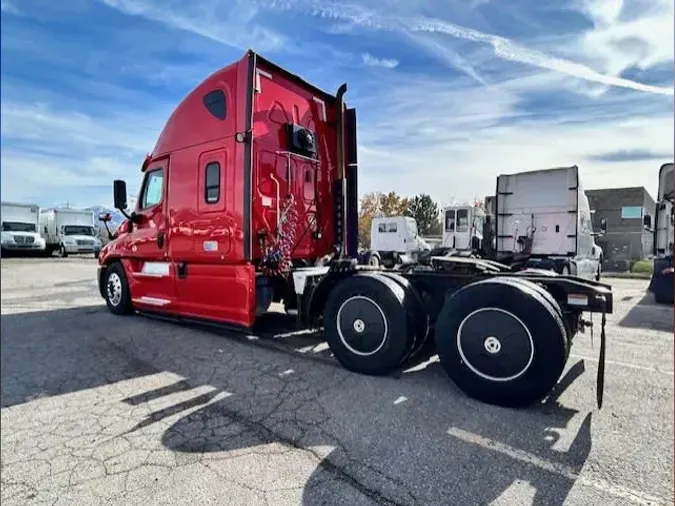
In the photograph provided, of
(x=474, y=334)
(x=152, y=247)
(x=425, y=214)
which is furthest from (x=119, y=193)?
(x=474, y=334)

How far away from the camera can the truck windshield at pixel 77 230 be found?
24.3 metres

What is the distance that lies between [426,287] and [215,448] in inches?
101

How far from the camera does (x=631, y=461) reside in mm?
2455

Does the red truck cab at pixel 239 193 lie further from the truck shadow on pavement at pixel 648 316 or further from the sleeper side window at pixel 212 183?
the truck shadow on pavement at pixel 648 316

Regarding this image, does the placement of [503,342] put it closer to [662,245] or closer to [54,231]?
[662,245]

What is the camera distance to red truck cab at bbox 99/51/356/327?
193 inches

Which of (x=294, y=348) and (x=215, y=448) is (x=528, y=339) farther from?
(x=294, y=348)

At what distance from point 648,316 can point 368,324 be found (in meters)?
6.50

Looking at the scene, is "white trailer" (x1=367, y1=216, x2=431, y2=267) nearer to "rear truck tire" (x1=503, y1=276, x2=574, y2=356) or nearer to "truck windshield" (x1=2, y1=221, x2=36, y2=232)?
"rear truck tire" (x1=503, y1=276, x2=574, y2=356)

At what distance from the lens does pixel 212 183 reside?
5.25 m

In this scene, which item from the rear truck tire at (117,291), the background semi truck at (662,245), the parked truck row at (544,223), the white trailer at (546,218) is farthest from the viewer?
the white trailer at (546,218)

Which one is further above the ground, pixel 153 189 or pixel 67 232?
pixel 153 189

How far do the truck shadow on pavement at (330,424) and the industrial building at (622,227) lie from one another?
5.35 m

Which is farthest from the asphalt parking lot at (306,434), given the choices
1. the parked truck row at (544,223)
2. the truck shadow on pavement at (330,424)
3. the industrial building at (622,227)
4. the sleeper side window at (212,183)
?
the industrial building at (622,227)
